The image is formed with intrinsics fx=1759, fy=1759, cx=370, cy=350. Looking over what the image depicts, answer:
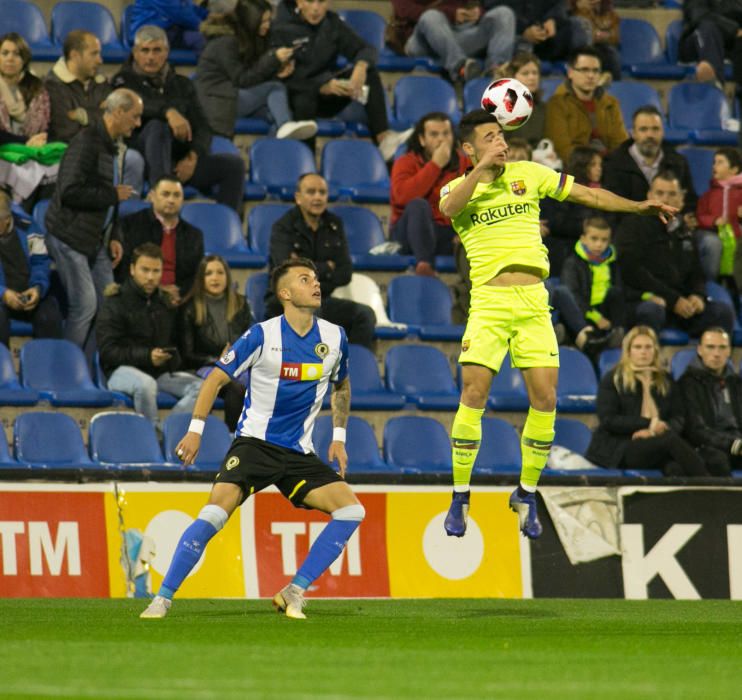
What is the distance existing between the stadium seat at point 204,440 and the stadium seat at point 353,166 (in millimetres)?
3589

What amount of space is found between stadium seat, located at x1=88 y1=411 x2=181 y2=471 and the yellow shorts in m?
3.46

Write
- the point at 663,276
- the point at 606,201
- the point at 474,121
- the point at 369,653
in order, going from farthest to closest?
the point at 663,276 → the point at 606,201 → the point at 474,121 → the point at 369,653

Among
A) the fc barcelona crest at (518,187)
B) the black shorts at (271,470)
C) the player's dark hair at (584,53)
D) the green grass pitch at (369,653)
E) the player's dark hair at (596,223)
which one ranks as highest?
the player's dark hair at (584,53)

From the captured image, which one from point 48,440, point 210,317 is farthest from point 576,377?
point 48,440

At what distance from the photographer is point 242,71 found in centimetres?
1575

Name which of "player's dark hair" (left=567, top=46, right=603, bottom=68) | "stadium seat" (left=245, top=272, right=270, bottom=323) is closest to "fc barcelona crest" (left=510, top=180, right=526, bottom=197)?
"stadium seat" (left=245, top=272, right=270, bottom=323)

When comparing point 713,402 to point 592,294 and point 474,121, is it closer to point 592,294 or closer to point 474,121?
point 592,294

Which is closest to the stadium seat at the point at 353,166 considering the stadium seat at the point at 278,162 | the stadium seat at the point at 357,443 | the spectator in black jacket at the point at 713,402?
the stadium seat at the point at 278,162

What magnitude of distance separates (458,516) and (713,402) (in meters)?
4.54

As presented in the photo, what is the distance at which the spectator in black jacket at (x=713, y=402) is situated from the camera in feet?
45.1

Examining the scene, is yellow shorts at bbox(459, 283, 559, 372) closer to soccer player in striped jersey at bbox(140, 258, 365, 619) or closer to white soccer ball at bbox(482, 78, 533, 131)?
soccer player in striped jersey at bbox(140, 258, 365, 619)

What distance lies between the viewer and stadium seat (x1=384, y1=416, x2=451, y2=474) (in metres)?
13.5

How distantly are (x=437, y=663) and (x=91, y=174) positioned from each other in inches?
294

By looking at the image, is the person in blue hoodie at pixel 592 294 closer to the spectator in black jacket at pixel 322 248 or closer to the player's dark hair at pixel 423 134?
the player's dark hair at pixel 423 134
